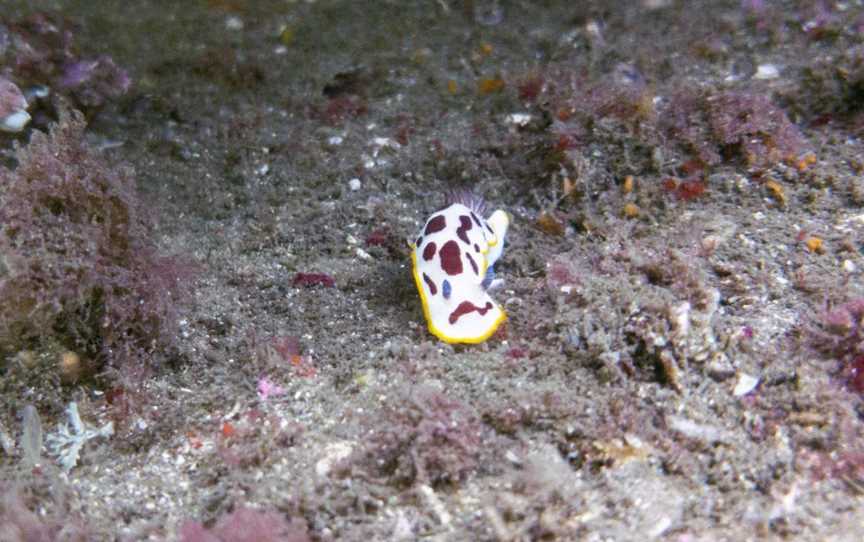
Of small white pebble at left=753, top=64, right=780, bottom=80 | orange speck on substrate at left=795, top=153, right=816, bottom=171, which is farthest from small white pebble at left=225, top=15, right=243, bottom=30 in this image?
orange speck on substrate at left=795, top=153, right=816, bottom=171

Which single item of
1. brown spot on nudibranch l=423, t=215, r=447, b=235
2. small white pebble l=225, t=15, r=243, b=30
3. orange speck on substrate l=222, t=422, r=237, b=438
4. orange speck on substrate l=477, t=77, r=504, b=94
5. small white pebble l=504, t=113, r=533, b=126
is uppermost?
small white pebble l=225, t=15, r=243, b=30

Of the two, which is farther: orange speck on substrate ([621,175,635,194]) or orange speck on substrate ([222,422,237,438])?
orange speck on substrate ([621,175,635,194])

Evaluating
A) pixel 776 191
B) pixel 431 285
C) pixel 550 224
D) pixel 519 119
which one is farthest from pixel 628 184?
pixel 431 285

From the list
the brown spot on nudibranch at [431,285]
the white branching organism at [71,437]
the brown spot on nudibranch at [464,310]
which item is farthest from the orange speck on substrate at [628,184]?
the white branching organism at [71,437]

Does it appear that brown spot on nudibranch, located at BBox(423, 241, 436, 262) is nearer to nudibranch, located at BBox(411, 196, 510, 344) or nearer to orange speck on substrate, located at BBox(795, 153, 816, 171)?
nudibranch, located at BBox(411, 196, 510, 344)

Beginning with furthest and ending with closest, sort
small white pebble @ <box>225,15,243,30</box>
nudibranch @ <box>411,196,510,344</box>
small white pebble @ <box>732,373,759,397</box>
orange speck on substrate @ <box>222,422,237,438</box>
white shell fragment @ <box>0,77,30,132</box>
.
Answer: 1. small white pebble @ <box>225,15,243,30</box>
2. white shell fragment @ <box>0,77,30,132</box>
3. nudibranch @ <box>411,196,510,344</box>
4. orange speck on substrate @ <box>222,422,237,438</box>
5. small white pebble @ <box>732,373,759,397</box>

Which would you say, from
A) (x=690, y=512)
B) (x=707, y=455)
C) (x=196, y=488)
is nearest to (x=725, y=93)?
(x=707, y=455)
